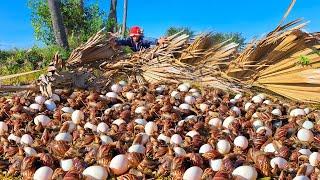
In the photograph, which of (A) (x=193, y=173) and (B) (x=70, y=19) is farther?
(B) (x=70, y=19)

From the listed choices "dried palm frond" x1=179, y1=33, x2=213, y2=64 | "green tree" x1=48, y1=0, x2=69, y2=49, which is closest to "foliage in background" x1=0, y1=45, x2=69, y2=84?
"green tree" x1=48, y1=0, x2=69, y2=49

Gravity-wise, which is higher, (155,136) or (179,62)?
(179,62)

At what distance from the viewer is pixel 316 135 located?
4.68m

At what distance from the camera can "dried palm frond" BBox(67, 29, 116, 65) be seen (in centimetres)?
733

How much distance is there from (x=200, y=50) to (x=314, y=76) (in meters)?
1.78

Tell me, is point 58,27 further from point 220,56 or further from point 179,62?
point 220,56

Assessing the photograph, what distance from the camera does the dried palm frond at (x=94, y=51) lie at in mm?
7331

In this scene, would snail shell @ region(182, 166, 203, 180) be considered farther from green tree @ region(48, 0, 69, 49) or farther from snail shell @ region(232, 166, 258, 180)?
green tree @ region(48, 0, 69, 49)

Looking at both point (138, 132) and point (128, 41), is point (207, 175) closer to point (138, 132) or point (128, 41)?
point (138, 132)

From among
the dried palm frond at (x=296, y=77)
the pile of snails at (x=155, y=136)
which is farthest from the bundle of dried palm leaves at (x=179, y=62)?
the pile of snails at (x=155, y=136)

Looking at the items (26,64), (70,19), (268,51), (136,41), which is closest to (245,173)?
A: (268,51)

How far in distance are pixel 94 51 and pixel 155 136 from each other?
3.24 meters

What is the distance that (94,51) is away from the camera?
24.8ft

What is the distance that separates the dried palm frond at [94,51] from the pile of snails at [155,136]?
1000 mm
